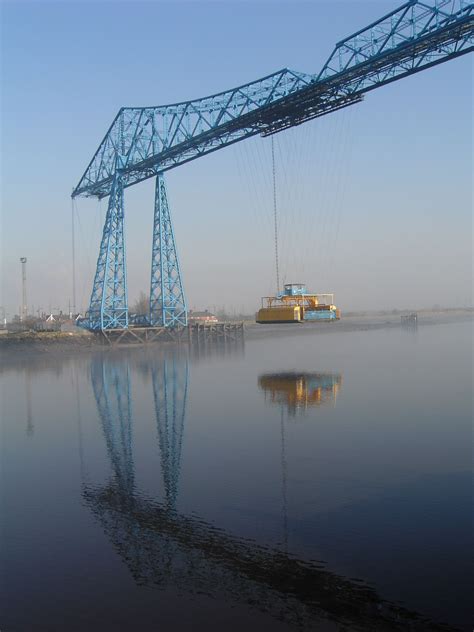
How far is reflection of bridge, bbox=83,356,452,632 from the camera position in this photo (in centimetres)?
687

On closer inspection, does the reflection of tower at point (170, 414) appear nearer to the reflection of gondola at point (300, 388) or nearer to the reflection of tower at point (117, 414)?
the reflection of tower at point (117, 414)

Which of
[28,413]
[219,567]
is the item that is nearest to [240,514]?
[219,567]

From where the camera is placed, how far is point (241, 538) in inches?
350

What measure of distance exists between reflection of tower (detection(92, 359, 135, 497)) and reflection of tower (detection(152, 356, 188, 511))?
0.81m

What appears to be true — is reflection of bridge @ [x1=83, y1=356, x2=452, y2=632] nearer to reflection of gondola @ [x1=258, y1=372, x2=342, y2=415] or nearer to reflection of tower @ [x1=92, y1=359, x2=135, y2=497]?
reflection of tower @ [x1=92, y1=359, x2=135, y2=497]

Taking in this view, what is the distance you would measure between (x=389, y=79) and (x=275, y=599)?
19.0 meters

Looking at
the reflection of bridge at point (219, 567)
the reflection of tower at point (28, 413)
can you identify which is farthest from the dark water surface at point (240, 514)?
the reflection of tower at point (28, 413)

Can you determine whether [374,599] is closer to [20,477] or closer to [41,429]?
[20,477]

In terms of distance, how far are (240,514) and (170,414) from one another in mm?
9667

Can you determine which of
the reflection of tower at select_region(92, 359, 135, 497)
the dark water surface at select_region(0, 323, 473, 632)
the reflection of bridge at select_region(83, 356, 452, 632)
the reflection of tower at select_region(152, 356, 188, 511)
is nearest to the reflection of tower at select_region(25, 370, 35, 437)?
the dark water surface at select_region(0, 323, 473, 632)

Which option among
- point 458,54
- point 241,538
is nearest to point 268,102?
point 458,54

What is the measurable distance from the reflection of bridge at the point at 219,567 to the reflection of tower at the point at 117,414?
13 cm

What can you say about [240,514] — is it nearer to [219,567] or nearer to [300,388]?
[219,567]

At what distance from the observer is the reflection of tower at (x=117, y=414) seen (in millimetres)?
12852
